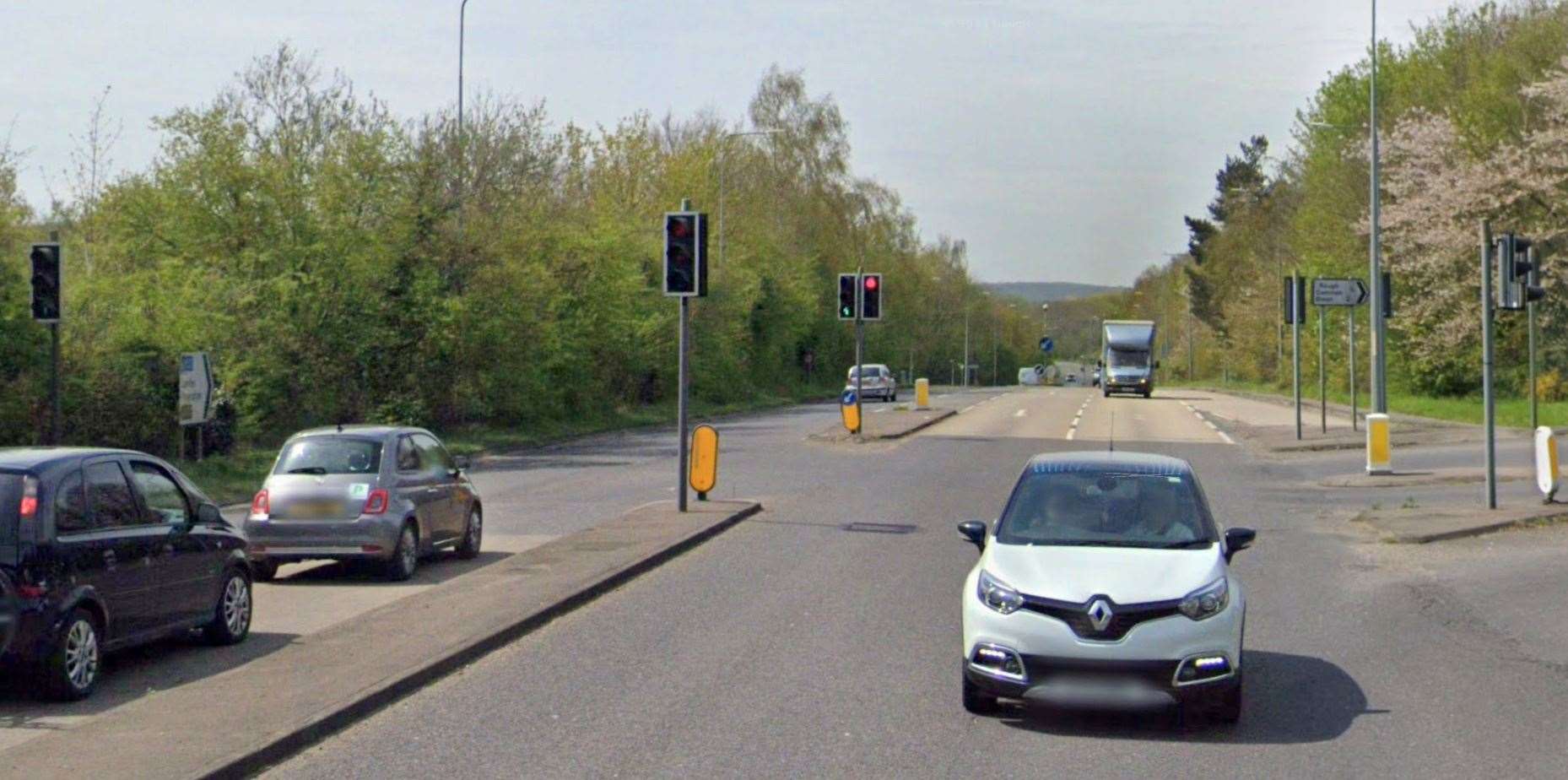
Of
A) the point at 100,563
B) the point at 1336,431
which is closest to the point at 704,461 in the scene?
the point at 100,563

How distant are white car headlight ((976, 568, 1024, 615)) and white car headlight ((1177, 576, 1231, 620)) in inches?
32.0

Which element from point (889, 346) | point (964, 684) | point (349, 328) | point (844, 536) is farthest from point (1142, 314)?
point (964, 684)

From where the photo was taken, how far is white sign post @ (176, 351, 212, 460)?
24.1m

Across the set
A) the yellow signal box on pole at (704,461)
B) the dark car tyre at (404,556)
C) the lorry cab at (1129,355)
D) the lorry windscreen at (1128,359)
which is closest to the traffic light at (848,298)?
the yellow signal box on pole at (704,461)

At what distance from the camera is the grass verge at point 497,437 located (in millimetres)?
24734

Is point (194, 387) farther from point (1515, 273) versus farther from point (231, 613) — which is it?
point (1515, 273)

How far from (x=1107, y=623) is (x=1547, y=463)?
12.4 meters

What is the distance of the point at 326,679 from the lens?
974 cm

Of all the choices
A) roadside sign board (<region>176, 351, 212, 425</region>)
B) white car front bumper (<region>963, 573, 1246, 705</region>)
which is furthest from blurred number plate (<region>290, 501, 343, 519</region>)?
roadside sign board (<region>176, 351, 212, 425</region>)

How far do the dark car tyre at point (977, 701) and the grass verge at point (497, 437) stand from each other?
1599 cm

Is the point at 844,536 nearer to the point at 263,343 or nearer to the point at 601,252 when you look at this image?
the point at 263,343

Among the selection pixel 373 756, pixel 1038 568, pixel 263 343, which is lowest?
pixel 373 756

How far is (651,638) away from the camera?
11508 mm

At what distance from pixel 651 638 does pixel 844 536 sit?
6655 millimetres
